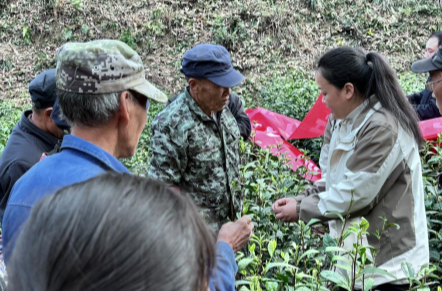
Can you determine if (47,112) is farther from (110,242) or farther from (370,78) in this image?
(110,242)

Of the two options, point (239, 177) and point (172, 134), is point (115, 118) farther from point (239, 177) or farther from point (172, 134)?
point (239, 177)

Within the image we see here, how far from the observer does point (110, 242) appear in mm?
815

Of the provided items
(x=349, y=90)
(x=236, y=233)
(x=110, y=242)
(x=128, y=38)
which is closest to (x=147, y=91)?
(x=236, y=233)

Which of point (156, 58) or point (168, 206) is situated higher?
point (168, 206)

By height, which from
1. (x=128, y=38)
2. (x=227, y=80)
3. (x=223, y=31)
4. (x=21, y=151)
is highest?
(x=227, y=80)

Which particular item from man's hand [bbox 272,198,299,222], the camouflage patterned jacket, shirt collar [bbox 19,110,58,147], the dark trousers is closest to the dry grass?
the camouflage patterned jacket

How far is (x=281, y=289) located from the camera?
1.81 metres

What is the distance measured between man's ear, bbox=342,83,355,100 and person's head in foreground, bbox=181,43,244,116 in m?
0.79

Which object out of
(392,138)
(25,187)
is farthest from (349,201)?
(25,187)

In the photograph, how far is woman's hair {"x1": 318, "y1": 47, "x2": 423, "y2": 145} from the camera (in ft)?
7.79

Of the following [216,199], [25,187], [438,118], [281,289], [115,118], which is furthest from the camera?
[438,118]

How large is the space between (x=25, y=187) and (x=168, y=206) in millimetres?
769

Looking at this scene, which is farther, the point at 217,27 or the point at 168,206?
the point at 217,27

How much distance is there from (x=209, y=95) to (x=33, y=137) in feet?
3.74
